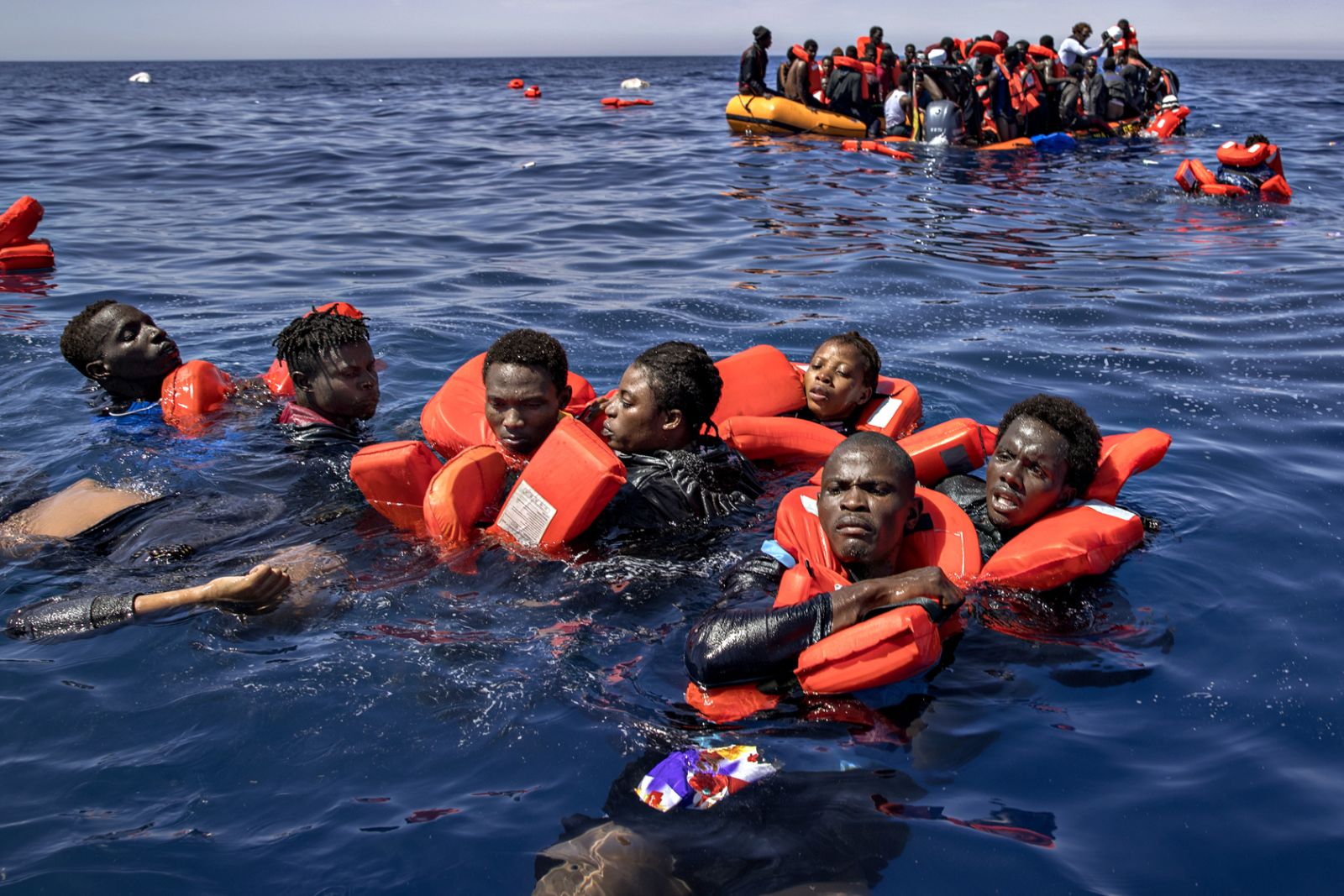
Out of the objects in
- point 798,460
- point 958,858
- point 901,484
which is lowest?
point 958,858

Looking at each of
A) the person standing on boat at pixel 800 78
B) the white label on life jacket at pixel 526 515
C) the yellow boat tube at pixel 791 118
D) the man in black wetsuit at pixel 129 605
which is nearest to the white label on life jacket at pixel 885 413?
the white label on life jacket at pixel 526 515

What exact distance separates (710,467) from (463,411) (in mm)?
1553

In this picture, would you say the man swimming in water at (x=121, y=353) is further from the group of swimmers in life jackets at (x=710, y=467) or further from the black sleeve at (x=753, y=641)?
the black sleeve at (x=753, y=641)

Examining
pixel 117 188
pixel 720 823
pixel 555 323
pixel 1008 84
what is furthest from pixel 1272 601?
pixel 1008 84

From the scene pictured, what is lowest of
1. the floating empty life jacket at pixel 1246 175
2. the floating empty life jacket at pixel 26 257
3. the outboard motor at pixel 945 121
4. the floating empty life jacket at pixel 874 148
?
the floating empty life jacket at pixel 26 257

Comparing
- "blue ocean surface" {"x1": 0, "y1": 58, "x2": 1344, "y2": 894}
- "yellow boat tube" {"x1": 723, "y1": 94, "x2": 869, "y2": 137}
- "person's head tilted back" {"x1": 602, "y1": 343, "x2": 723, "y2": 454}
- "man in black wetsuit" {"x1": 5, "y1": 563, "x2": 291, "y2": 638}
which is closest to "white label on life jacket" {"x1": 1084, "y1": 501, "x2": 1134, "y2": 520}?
"blue ocean surface" {"x1": 0, "y1": 58, "x2": 1344, "y2": 894}

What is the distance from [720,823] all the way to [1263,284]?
10.5 m

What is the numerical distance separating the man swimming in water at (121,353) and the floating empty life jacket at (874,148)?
58.9 feet

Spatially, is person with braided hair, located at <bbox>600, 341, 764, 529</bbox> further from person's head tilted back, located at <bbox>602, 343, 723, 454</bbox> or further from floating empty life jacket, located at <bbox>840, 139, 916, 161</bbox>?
floating empty life jacket, located at <bbox>840, 139, 916, 161</bbox>

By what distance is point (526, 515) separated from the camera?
5227 mm

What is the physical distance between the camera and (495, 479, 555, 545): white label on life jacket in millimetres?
5168

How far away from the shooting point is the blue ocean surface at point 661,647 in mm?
3545

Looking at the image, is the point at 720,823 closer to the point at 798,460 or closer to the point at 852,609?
the point at 852,609

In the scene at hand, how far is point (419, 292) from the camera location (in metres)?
11.5
